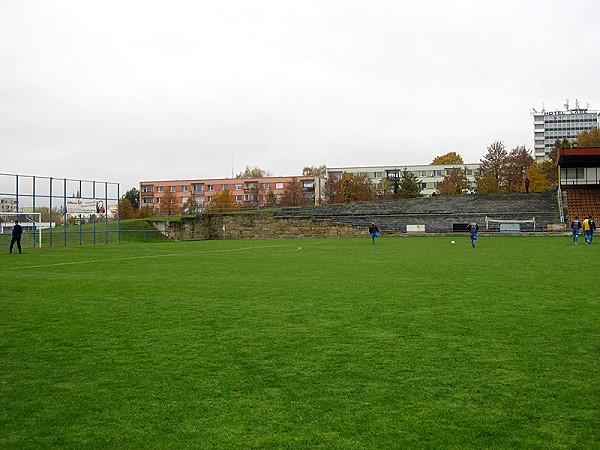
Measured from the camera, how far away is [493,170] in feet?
268

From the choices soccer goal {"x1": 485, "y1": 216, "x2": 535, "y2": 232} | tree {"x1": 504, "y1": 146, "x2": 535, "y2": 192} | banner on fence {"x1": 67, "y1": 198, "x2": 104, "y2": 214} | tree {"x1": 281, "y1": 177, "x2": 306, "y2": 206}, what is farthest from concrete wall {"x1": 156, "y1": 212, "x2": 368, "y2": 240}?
tree {"x1": 504, "y1": 146, "x2": 535, "y2": 192}

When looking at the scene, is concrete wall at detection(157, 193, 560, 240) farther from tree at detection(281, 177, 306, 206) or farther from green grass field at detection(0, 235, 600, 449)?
green grass field at detection(0, 235, 600, 449)

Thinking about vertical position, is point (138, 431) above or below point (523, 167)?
below

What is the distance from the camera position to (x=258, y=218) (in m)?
58.9

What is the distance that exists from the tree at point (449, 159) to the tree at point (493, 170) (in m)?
38.6

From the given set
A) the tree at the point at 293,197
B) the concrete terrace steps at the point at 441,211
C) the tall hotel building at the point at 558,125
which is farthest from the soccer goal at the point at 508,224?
the tall hotel building at the point at 558,125

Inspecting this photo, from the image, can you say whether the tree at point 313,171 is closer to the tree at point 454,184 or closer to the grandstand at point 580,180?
the tree at point 454,184

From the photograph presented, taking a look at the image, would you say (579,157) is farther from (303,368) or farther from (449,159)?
(449,159)

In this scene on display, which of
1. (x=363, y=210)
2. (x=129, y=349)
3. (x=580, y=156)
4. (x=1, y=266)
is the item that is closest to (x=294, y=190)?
(x=363, y=210)

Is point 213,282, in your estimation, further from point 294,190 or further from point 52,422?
point 294,190

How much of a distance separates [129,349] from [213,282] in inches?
308

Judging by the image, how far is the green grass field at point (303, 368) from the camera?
4730mm

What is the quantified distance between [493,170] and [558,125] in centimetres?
9556

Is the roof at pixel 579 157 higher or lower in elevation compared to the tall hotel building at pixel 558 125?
lower
